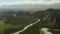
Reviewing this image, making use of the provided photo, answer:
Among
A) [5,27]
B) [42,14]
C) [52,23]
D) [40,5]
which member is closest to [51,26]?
[52,23]

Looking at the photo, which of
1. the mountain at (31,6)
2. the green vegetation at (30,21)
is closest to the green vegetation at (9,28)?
the green vegetation at (30,21)

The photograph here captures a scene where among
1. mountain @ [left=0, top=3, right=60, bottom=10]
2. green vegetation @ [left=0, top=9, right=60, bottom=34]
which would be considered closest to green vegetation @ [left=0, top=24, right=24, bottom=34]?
green vegetation @ [left=0, top=9, right=60, bottom=34]

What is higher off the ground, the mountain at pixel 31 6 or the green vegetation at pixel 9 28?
the mountain at pixel 31 6

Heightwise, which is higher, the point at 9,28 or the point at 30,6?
the point at 30,6

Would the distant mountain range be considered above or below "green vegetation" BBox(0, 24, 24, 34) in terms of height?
above

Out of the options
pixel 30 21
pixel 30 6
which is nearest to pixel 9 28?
pixel 30 21

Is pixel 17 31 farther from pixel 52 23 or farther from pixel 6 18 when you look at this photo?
pixel 52 23

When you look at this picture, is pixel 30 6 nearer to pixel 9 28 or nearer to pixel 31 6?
pixel 31 6

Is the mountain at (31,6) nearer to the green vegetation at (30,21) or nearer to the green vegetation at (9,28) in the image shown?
the green vegetation at (30,21)

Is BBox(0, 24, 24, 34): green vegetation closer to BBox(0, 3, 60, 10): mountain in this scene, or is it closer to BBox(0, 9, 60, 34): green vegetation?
BBox(0, 9, 60, 34): green vegetation

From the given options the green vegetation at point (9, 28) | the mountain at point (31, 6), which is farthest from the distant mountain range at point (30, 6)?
the green vegetation at point (9, 28)

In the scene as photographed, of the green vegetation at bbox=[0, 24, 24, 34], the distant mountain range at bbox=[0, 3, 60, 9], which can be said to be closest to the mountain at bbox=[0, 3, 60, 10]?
the distant mountain range at bbox=[0, 3, 60, 9]
